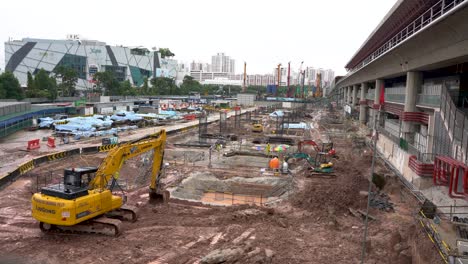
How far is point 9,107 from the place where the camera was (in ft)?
163

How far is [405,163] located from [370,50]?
36.3 m

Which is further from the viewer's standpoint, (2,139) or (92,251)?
(2,139)

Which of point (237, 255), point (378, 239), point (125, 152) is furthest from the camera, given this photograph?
point (125, 152)

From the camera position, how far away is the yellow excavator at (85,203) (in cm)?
1400

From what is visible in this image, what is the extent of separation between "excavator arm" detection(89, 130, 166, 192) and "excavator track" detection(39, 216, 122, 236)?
1.51 m

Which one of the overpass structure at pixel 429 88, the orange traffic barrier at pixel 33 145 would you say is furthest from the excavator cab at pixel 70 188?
the orange traffic barrier at pixel 33 145

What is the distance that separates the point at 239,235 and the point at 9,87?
3043 inches

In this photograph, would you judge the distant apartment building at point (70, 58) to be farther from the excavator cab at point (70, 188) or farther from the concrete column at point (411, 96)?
the excavator cab at point (70, 188)

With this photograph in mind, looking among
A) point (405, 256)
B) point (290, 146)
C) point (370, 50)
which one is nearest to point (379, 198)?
point (405, 256)

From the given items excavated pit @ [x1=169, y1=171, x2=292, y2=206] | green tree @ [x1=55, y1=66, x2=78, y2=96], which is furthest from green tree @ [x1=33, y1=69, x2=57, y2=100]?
excavated pit @ [x1=169, y1=171, x2=292, y2=206]

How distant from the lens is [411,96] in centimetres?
2583

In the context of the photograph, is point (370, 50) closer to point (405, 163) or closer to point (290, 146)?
point (290, 146)

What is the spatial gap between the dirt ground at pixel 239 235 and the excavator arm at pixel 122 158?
2.08 meters

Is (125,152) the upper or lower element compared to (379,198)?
upper
